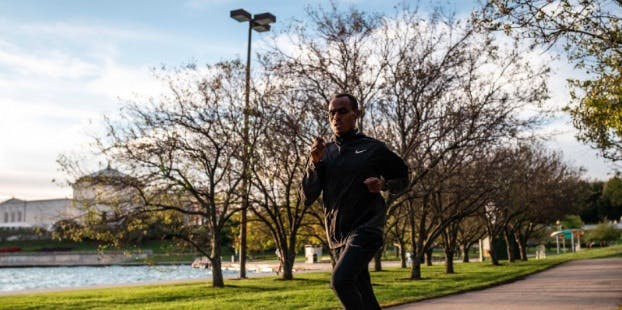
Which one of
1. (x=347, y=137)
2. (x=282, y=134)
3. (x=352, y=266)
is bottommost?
(x=352, y=266)

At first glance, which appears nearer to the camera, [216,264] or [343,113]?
[343,113]

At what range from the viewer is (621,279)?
18.5 metres

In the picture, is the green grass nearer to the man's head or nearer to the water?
the water

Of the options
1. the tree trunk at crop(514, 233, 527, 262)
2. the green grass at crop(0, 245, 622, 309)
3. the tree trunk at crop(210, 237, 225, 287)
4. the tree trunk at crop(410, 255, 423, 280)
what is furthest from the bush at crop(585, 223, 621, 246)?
the tree trunk at crop(210, 237, 225, 287)

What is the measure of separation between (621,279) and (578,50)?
32.5 feet

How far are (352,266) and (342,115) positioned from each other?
1103 mm

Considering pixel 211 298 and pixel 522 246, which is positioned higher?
pixel 522 246

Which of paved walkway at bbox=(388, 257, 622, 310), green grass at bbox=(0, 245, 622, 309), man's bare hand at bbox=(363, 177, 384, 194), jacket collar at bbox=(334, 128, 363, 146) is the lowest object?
green grass at bbox=(0, 245, 622, 309)

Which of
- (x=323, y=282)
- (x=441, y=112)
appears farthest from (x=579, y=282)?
(x=323, y=282)

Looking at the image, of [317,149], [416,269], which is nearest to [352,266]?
[317,149]

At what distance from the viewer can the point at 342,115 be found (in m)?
4.59

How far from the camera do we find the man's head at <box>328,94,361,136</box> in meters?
4.55

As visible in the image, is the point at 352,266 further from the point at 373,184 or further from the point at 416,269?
the point at 416,269

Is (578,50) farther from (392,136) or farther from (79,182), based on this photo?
(79,182)
